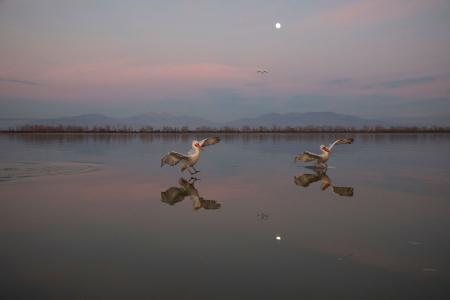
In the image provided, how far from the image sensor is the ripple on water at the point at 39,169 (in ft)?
43.9

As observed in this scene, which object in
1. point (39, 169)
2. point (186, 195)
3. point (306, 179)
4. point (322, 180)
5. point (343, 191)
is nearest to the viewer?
point (186, 195)

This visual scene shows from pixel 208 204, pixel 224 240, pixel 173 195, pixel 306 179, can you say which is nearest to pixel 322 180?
pixel 306 179

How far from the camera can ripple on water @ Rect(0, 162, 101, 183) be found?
43.9ft

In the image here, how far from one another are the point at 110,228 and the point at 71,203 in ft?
8.17

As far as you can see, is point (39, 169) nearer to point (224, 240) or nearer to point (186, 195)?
point (186, 195)

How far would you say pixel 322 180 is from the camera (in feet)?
41.4

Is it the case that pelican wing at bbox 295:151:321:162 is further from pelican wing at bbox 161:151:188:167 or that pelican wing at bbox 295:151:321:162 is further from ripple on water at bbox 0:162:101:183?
ripple on water at bbox 0:162:101:183

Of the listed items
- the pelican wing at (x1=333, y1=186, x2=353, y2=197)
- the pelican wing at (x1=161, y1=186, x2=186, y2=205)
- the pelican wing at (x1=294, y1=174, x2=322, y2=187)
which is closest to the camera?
the pelican wing at (x1=161, y1=186, x2=186, y2=205)

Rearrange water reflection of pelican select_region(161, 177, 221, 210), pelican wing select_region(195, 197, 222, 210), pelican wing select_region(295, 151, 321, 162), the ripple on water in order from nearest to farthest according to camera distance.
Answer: pelican wing select_region(195, 197, 222, 210) → water reflection of pelican select_region(161, 177, 221, 210) → the ripple on water → pelican wing select_region(295, 151, 321, 162)

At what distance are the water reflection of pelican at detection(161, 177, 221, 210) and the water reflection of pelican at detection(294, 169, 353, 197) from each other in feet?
9.91

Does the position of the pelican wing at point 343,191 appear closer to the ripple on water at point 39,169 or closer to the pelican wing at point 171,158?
the pelican wing at point 171,158

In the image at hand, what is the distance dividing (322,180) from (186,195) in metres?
4.51

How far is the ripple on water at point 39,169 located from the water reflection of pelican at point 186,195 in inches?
185

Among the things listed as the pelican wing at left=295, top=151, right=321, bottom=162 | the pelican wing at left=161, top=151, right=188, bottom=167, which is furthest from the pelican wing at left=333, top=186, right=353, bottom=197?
the pelican wing at left=161, top=151, right=188, bottom=167
